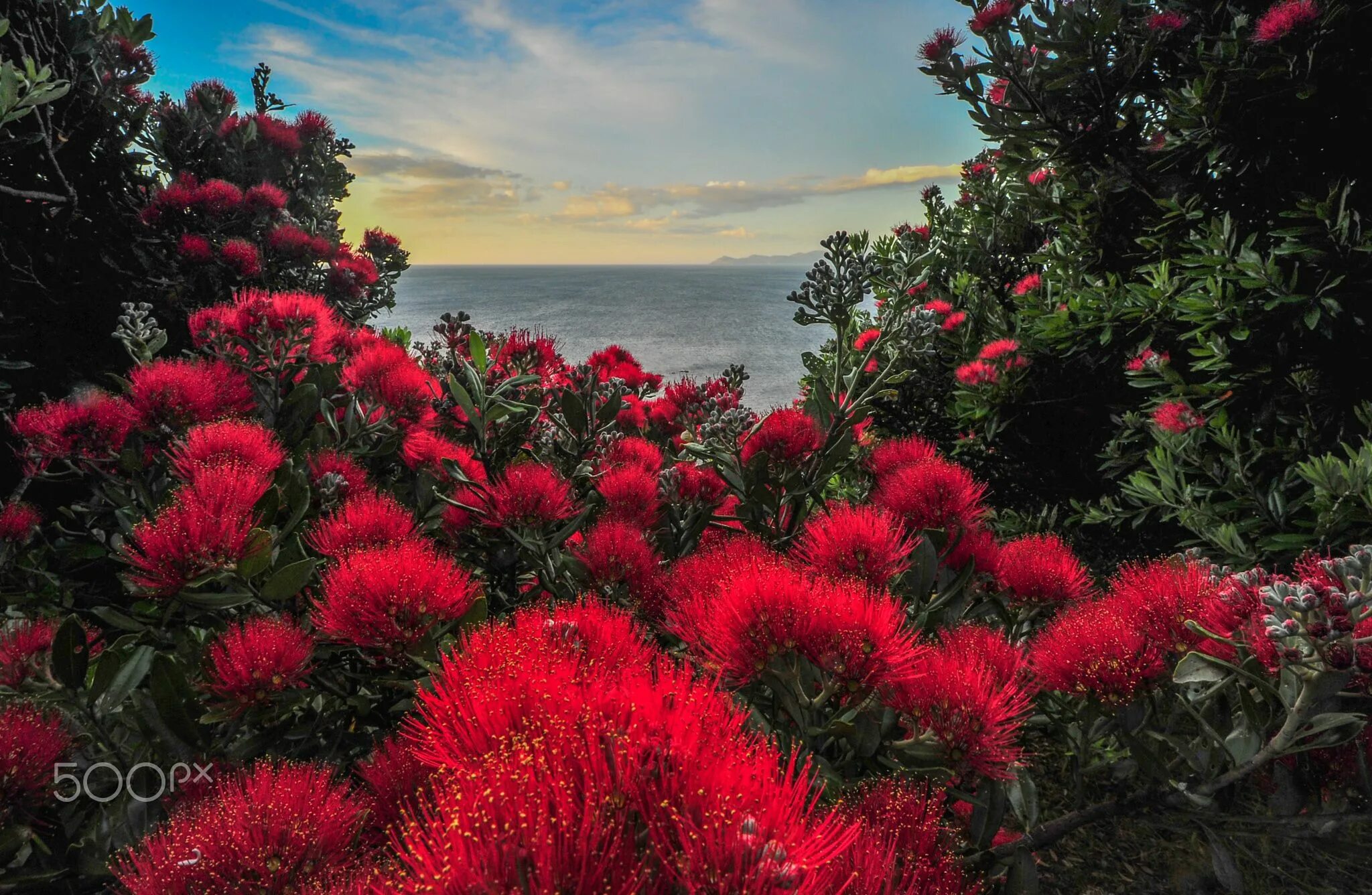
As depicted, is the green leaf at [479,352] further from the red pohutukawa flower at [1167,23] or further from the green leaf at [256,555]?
the red pohutukawa flower at [1167,23]

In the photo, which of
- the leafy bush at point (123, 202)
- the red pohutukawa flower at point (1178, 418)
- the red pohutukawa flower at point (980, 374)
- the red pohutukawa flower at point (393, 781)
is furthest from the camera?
the red pohutukawa flower at point (980, 374)

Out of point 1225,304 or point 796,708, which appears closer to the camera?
point 796,708

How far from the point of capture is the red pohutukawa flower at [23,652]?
976 mm

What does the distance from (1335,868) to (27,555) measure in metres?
3.66

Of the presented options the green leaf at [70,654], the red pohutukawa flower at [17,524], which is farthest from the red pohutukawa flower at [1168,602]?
the red pohutukawa flower at [17,524]

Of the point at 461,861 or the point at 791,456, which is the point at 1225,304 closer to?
the point at 791,456

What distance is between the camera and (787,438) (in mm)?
1481

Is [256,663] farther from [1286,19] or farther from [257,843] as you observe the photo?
[1286,19]

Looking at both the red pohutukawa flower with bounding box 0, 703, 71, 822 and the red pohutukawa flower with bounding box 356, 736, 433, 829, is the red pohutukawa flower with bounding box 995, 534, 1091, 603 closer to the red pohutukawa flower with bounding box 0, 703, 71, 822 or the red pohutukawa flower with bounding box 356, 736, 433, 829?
the red pohutukawa flower with bounding box 356, 736, 433, 829

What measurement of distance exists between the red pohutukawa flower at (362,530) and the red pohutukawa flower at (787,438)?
31.1 inches

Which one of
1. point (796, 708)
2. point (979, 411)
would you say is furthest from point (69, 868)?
point (979, 411)

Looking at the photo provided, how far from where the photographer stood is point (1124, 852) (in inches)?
68.9

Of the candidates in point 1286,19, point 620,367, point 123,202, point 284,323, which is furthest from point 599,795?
point 123,202
